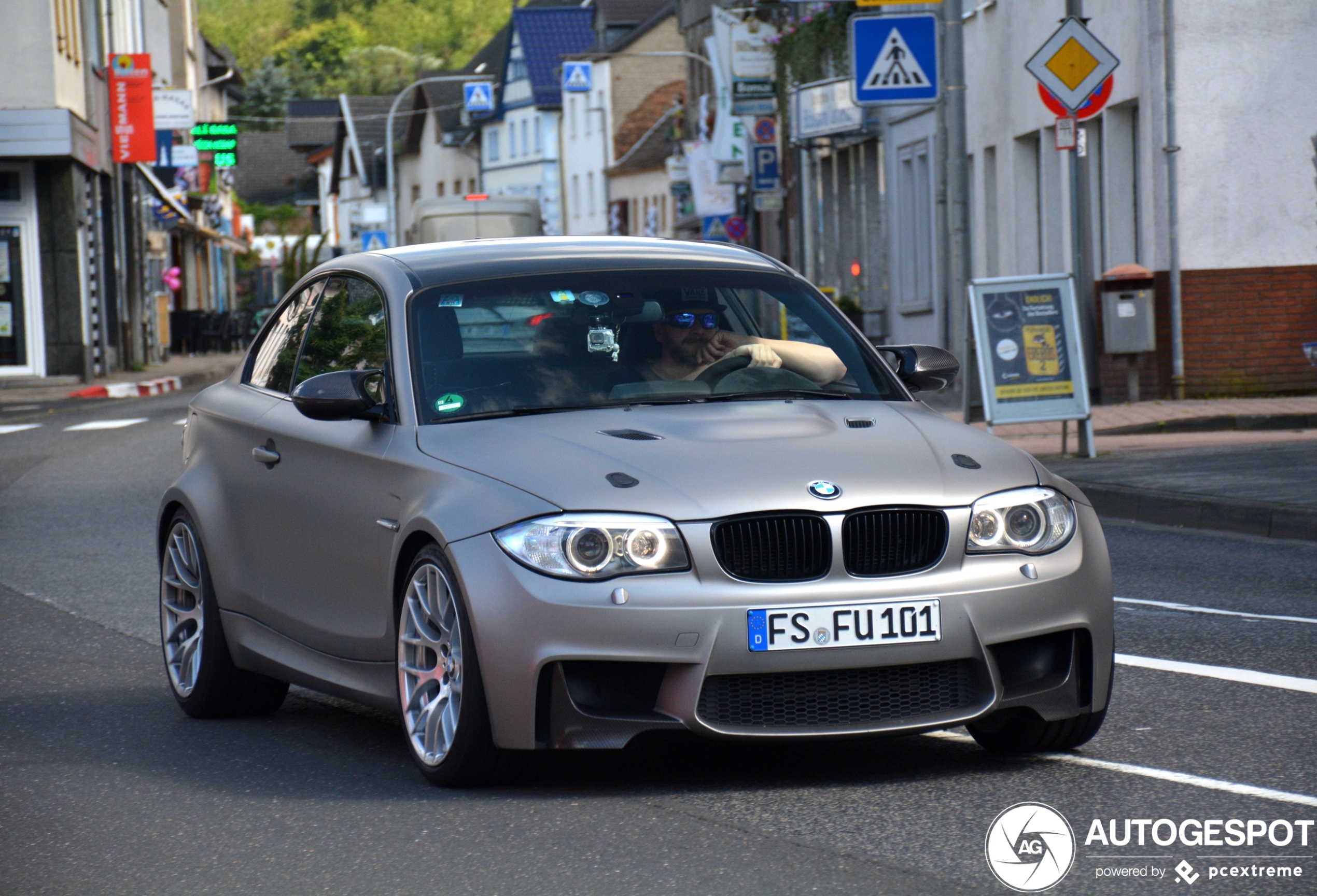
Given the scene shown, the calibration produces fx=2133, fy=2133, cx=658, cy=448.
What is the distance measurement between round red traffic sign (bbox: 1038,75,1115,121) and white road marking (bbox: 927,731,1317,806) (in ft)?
38.9

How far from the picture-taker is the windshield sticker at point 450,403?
6078 mm

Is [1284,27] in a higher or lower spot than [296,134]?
lower

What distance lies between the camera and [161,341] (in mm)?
48375

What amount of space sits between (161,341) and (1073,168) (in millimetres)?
33292

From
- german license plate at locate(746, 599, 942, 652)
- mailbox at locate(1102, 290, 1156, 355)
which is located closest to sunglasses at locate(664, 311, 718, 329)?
german license plate at locate(746, 599, 942, 652)

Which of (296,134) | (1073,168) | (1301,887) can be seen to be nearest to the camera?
(1301,887)

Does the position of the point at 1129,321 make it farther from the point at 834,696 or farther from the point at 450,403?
the point at 834,696

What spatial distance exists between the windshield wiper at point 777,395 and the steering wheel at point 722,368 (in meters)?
0.07

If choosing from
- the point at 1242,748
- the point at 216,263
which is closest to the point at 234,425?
the point at 1242,748

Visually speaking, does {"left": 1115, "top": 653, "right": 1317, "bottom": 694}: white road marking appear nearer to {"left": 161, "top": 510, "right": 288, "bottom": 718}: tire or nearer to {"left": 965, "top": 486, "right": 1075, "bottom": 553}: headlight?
{"left": 965, "top": 486, "right": 1075, "bottom": 553}: headlight

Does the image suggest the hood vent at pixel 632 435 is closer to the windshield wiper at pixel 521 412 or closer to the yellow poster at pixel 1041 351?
the windshield wiper at pixel 521 412

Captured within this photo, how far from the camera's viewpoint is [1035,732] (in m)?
5.76

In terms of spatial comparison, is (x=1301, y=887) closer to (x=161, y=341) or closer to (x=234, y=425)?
(x=234, y=425)

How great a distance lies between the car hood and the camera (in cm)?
527
